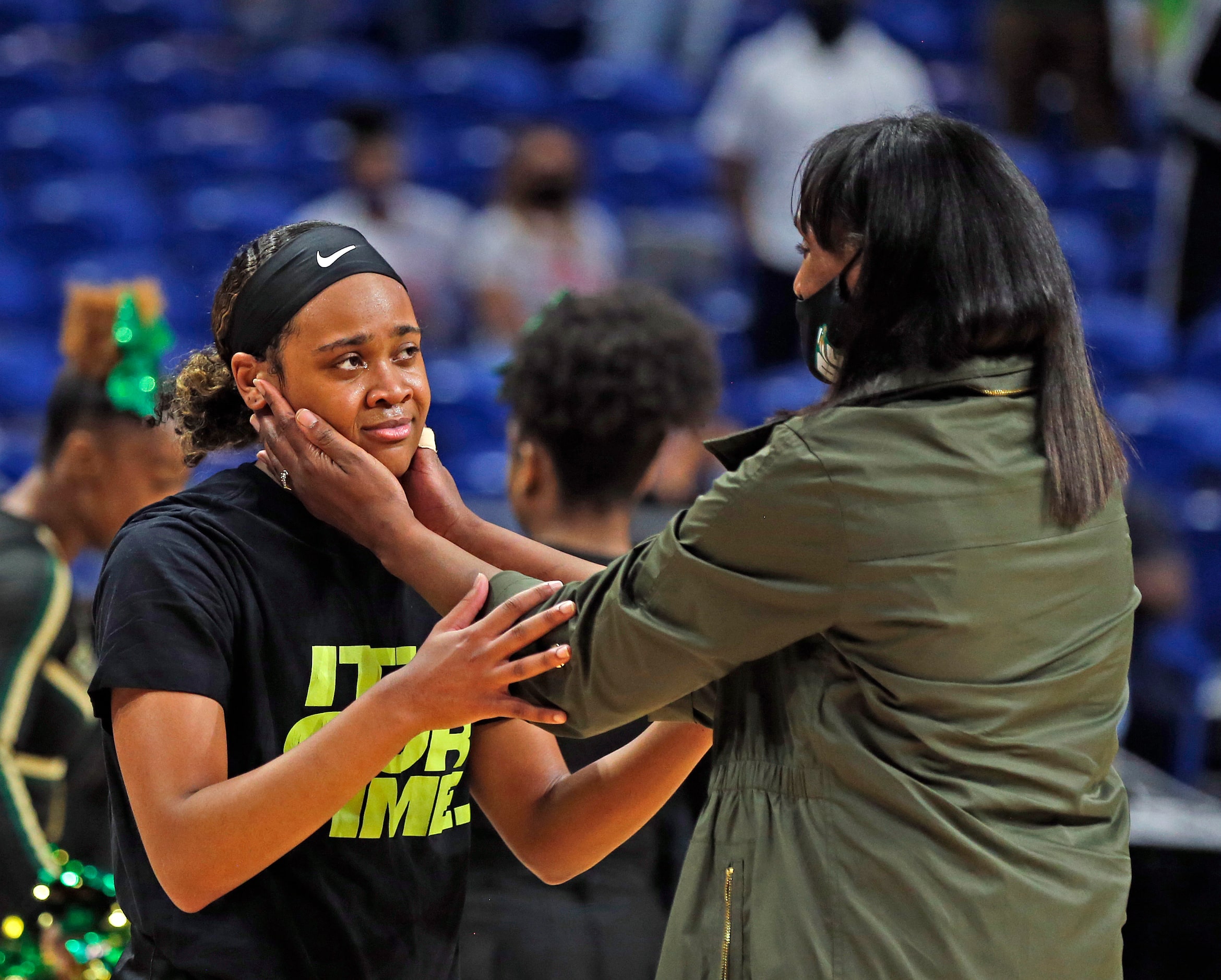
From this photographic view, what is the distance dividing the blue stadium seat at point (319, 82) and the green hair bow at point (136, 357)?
4.87 metres

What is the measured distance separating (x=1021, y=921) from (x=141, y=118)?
764 centimetres

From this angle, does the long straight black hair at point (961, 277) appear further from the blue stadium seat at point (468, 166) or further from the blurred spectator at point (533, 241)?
the blue stadium seat at point (468, 166)

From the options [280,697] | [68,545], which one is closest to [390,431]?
[280,697]

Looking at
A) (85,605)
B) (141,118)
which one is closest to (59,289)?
(141,118)

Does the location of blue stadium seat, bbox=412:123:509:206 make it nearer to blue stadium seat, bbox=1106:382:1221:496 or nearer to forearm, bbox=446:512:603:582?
Result: blue stadium seat, bbox=1106:382:1221:496

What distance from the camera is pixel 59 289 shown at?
728 cm

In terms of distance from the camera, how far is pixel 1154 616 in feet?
17.3

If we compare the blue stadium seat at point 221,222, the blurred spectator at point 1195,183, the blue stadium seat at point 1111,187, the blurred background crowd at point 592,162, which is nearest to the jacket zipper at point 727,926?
the blurred background crowd at point 592,162

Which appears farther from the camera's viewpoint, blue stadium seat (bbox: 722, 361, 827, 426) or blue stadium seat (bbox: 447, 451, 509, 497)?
blue stadium seat (bbox: 722, 361, 827, 426)

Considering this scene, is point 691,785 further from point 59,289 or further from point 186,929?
point 59,289

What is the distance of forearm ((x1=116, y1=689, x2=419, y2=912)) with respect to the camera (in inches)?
68.9

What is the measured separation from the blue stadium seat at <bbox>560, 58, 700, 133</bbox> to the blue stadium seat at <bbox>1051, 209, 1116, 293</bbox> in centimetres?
210

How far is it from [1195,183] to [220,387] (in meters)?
6.31

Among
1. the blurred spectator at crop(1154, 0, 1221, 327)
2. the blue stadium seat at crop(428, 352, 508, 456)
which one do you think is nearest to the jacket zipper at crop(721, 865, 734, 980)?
the blue stadium seat at crop(428, 352, 508, 456)
